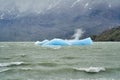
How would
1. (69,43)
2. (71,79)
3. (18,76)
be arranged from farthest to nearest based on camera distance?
(69,43), (18,76), (71,79)

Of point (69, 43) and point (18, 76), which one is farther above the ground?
point (69, 43)

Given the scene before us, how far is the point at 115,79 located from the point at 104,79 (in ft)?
3.09

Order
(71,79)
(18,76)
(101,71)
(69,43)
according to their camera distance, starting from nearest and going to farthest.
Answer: (71,79) < (18,76) < (101,71) < (69,43)

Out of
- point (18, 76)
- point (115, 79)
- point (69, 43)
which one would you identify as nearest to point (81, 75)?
point (115, 79)

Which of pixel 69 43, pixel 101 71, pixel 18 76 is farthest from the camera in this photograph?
pixel 69 43

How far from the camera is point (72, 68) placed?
33625mm

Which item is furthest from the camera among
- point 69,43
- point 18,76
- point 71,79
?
point 69,43

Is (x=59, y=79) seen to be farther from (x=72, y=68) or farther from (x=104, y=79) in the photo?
(x=72, y=68)

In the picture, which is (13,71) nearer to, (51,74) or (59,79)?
(51,74)

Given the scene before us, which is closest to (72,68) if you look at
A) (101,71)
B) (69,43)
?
(101,71)

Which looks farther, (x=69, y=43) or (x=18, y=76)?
(x=69, y=43)

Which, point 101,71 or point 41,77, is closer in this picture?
point 41,77

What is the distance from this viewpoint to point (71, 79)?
27.0m

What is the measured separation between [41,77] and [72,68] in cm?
620
